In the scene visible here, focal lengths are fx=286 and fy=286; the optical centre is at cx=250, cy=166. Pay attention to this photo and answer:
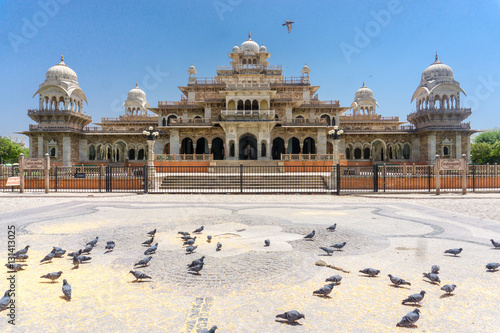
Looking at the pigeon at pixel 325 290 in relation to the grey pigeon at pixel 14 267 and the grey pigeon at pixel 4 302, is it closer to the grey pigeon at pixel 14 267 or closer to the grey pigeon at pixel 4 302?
the grey pigeon at pixel 4 302

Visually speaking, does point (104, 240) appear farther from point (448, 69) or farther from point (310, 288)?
point (448, 69)

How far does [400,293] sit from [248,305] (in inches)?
75.1

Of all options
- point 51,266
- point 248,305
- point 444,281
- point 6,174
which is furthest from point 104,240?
point 6,174

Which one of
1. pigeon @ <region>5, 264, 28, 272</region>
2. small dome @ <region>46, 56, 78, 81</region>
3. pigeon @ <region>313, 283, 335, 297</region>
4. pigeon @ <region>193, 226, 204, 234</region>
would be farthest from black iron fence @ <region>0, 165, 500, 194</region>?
small dome @ <region>46, 56, 78, 81</region>

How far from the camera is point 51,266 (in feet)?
14.9

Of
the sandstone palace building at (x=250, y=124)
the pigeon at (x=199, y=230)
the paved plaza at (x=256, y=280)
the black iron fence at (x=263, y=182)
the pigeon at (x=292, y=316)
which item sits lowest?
the paved plaza at (x=256, y=280)

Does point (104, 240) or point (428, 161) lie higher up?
point (428, 161)

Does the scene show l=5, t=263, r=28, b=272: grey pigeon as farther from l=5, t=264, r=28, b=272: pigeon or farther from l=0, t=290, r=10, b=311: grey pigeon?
l=0, t=290, r=10, b=311: grey pigeon

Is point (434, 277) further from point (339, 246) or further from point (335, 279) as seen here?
point (339, 246)

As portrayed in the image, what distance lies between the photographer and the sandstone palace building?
3416 cm

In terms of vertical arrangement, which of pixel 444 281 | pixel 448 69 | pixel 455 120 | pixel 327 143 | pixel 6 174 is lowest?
pixel 444 281

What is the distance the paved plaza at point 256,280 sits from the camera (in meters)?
2.96

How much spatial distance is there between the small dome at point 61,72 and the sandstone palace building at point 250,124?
128 mm

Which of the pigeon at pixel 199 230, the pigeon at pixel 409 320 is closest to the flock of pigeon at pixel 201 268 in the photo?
the pigeon at pixel 409 320
